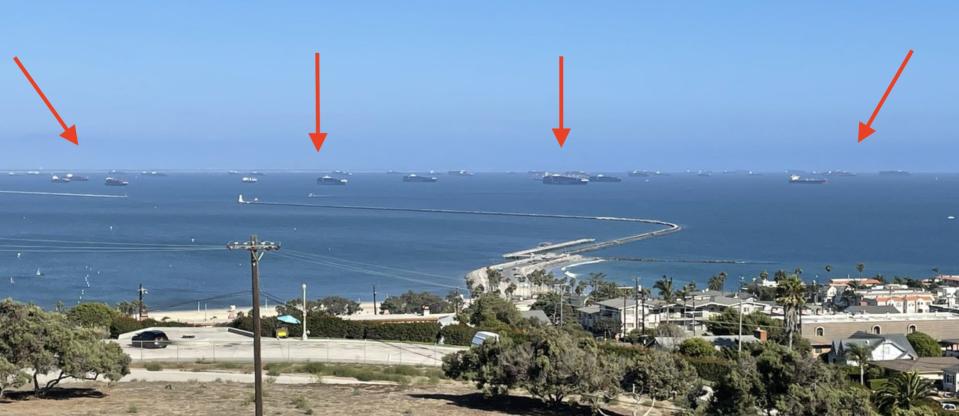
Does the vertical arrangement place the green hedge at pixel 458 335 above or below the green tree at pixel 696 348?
above

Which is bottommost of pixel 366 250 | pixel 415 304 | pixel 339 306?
pixel 366 250

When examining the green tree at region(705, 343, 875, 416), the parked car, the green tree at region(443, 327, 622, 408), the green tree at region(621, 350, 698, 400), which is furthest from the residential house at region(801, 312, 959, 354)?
the green tree at region(705, 343, 875, 416)

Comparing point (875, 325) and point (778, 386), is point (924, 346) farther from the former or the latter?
point (778, 386)

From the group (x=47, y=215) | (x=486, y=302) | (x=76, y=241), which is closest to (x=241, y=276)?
(x=76, y=241)

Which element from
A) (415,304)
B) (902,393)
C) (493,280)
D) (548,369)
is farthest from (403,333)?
(493,280)

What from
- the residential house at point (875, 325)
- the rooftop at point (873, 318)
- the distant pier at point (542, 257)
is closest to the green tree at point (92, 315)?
the residential house at point (875, 325)

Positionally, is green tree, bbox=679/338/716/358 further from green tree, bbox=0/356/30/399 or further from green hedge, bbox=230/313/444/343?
green tree, bbox=0/356/30/399

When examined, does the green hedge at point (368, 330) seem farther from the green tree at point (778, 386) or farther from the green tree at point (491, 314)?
the green tree at point (778, 386)
